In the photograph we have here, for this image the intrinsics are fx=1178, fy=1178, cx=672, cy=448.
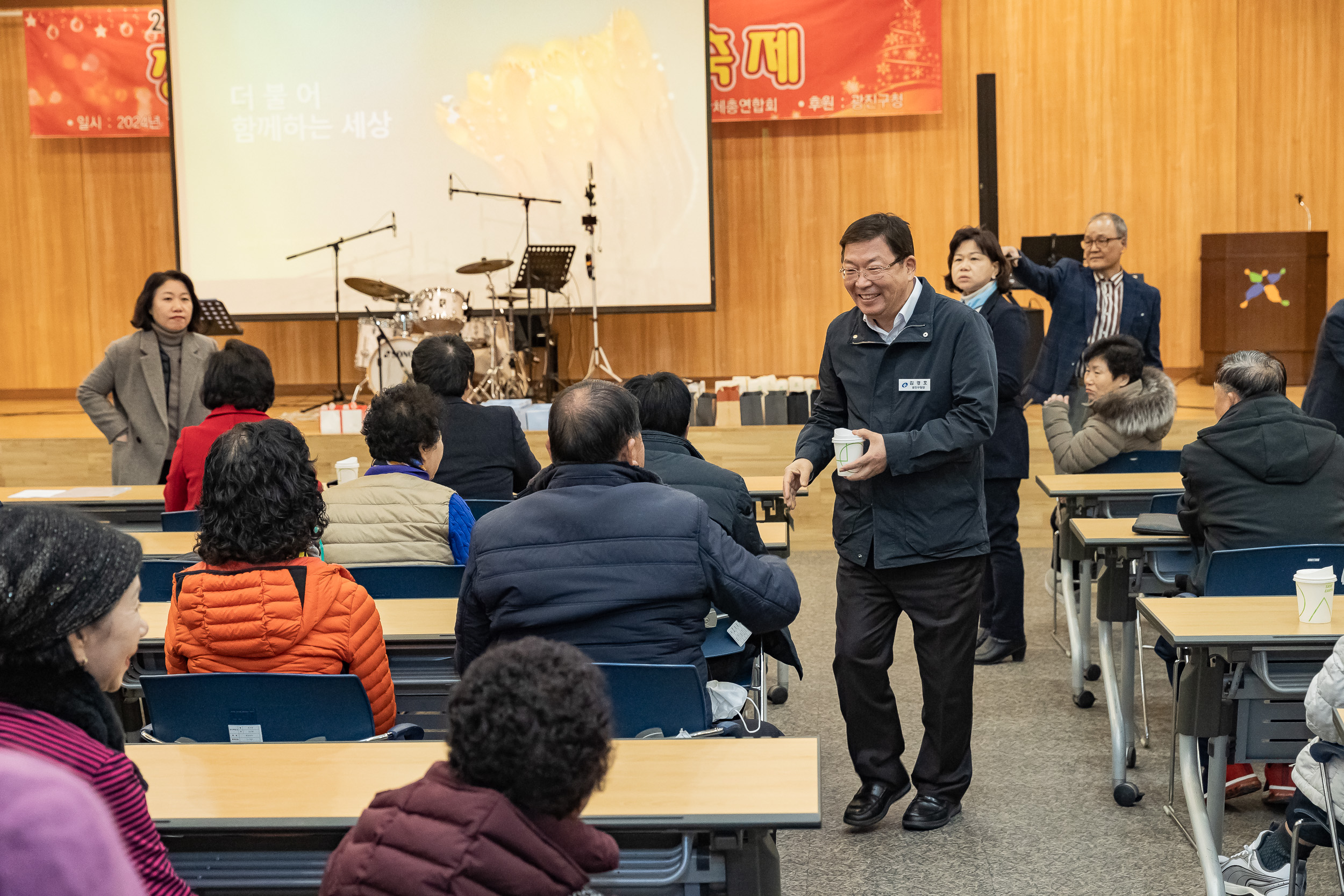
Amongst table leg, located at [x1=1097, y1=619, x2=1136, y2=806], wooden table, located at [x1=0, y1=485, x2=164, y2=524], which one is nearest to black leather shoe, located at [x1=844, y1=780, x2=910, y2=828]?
table leg, located at [x1=1097, y1=619, x2=1136, y2=806]

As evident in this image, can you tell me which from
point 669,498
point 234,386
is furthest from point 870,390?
point 234,386

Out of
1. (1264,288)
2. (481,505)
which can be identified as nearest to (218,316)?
(481,505)

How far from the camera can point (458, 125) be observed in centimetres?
895

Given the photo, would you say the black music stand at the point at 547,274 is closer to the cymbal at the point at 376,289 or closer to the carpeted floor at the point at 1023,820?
the cymbal at the point at 376,289

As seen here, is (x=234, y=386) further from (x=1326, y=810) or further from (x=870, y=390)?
(x=1326, y=810)

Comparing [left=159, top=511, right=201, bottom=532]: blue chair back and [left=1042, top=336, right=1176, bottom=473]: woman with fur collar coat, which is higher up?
[left=1042, top=336, right=1176, bottom=473]: woman with fur collar coat

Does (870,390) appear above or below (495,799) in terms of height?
above

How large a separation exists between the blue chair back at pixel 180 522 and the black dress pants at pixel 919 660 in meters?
2.20

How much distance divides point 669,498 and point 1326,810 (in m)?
1.27

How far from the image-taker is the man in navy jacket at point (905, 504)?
113 inches

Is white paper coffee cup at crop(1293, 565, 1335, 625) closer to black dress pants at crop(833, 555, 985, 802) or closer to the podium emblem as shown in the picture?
black dress pants at crop(833, 555, 985, 802)

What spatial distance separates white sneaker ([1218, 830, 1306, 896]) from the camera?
226 centimetres

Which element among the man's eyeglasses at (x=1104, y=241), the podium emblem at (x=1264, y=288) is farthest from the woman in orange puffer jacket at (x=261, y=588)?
the podium emblem at (x=1264, y=288)

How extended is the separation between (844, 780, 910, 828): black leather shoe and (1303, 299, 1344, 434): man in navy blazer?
2.65 metres
